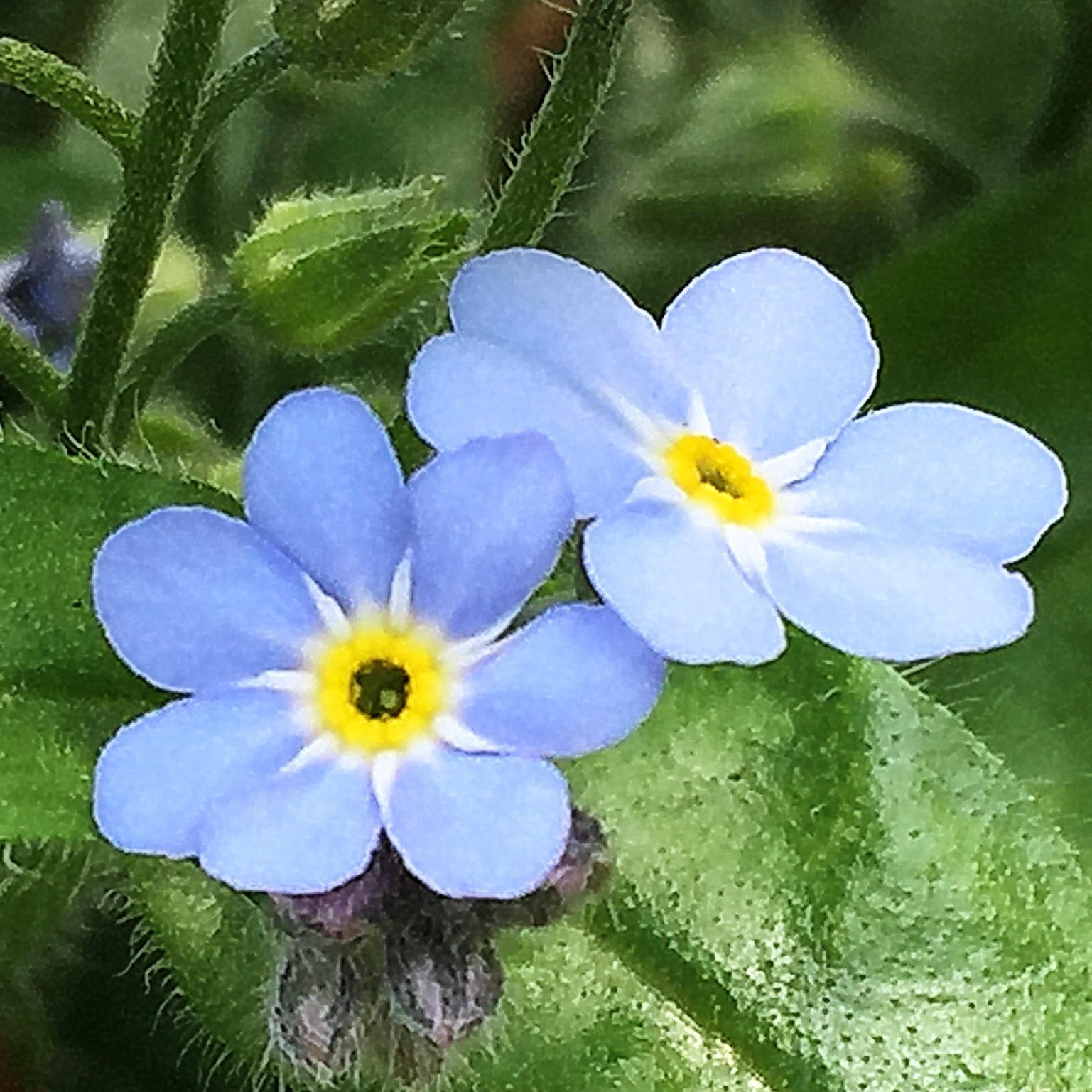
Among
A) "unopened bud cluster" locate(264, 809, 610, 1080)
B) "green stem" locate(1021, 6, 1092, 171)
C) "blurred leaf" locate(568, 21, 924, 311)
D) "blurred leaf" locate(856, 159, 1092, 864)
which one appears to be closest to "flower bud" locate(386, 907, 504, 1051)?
"unopened bud cluster" locate(264, 809, 610, 1080)

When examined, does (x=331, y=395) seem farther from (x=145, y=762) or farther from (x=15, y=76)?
(x=15, y=76)

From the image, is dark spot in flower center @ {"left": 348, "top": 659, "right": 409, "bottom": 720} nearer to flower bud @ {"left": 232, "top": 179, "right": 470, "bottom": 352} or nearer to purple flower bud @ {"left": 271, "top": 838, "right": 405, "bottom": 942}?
purple flower bud @ {"left": 271, "top": 838, "right": 405, "bottom": 942}

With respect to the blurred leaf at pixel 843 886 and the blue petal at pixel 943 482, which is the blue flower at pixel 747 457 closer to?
the blue petal at pixel 943 482

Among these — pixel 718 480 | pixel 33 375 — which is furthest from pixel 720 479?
pixel 33 375

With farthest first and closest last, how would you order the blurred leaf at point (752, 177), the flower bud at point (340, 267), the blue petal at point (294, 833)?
the blurred leaf at point (752, 177)
the flower bud at point (340, 267)
the blue petal at point (294, 833)

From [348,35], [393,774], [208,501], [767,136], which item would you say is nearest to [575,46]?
[348,35]

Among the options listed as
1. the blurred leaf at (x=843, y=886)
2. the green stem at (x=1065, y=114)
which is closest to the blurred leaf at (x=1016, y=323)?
the green stem at (x=1065, y=114)
